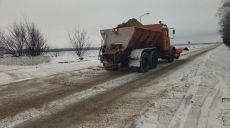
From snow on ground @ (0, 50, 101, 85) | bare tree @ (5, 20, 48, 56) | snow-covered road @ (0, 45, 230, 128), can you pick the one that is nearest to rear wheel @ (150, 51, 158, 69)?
snow-covered road @ (0, 45, 230, 128)

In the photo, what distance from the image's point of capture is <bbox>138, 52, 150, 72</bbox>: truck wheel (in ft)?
47.8

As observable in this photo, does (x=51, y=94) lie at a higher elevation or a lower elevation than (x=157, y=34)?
lower

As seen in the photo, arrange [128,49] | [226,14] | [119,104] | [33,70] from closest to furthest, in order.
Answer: [119,104] < [128,49] < [33,70] < [226,14]

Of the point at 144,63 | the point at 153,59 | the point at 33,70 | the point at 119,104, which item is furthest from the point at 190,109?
the point at 33,70

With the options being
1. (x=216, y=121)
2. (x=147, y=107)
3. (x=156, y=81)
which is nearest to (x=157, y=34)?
(x=156, y=81)

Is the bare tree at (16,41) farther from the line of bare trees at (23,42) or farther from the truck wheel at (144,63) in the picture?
the truck wheel at (144,63)

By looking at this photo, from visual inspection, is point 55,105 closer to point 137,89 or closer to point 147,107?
point 147,107

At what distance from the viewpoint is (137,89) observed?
32.0 feet

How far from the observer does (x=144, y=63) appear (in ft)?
49.0

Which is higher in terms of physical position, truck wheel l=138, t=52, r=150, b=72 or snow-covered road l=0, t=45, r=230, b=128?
truck wheel l=138, t=52, r=150, b=72

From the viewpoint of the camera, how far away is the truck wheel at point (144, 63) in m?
14.6

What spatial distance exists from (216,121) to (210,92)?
3094 millimetres

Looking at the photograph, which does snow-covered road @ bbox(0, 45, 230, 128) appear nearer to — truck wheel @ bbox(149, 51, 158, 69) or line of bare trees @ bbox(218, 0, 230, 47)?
truck wheel @ bbox(149, 51, 158, 69)

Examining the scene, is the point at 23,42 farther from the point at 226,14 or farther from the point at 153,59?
the point at 226,14
